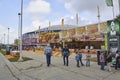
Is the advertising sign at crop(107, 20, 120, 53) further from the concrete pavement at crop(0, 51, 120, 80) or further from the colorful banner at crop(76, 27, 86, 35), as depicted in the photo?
the colorful banner at crop(76, 27, 86, 35)

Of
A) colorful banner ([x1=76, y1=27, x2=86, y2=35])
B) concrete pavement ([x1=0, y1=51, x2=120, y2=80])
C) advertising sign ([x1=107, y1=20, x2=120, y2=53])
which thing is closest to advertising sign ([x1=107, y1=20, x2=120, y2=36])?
advertising sign ([x1=107, y1=20, x2=120, y2=53])

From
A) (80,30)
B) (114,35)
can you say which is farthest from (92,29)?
(114,35)

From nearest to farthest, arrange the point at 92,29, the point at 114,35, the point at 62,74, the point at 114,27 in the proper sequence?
the point at 62,74 < the point at 114,27 < the point at 114,35 < the point at 92,29

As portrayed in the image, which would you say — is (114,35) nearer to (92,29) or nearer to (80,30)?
(92,29)

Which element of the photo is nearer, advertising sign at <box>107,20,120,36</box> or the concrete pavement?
the concrete pavement

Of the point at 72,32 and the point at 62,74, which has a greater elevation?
the point at 72,32

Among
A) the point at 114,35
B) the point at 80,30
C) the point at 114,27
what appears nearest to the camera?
the point at 114,27

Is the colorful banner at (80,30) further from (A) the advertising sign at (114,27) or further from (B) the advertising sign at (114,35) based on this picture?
(A) the advertising sign at (114,27)

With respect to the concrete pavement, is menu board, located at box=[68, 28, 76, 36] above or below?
above

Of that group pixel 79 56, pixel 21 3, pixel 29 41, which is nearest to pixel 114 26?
pixel 79 56

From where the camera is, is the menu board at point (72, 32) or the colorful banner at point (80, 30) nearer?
the colorful banner at point (80, 30)

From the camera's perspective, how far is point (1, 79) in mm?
16781

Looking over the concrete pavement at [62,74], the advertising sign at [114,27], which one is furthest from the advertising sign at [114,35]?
the concrete pavement at [62,74]

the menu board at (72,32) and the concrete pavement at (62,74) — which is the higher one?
the menu board at (72,32)
